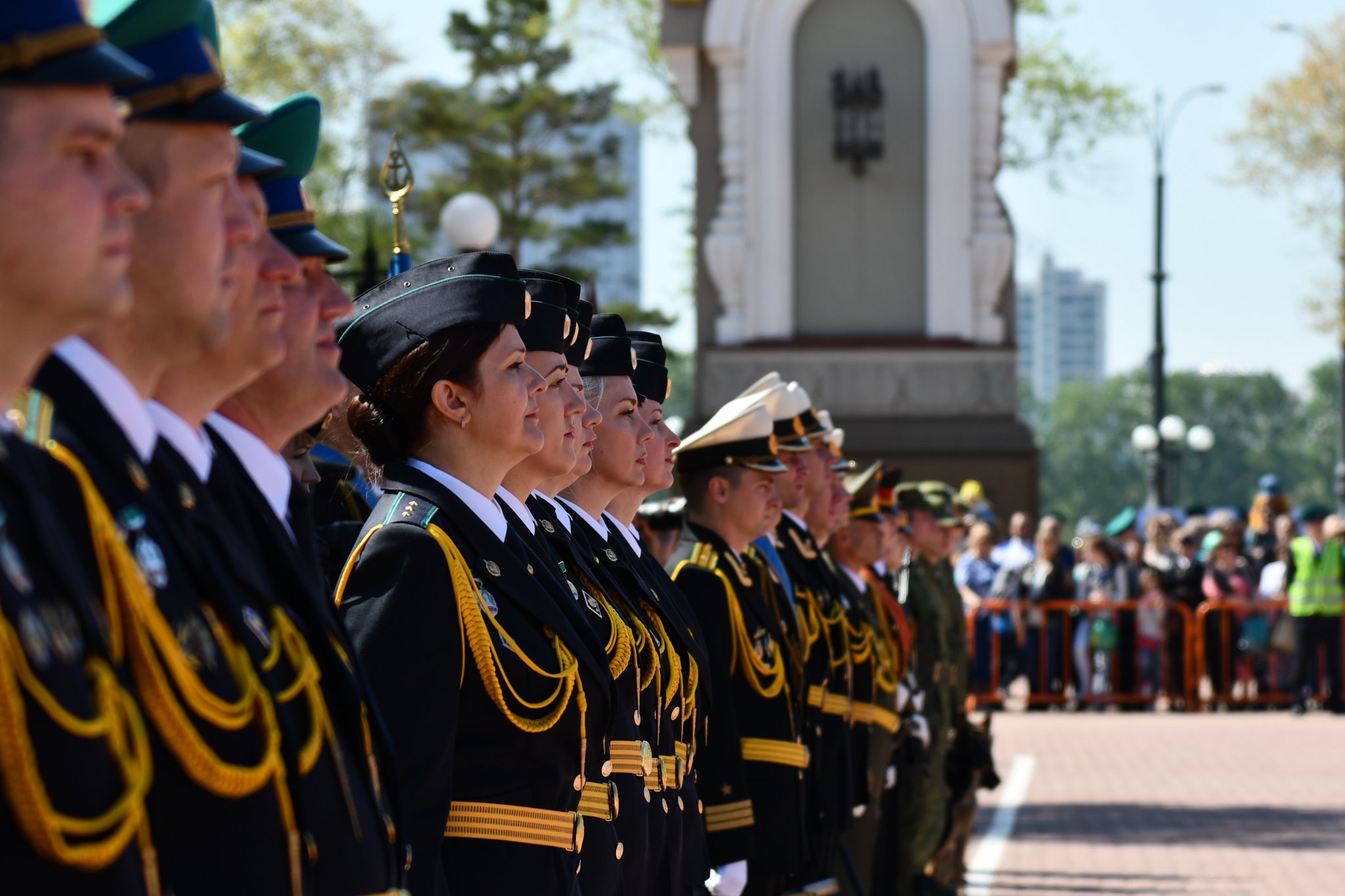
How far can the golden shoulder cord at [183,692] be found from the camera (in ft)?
7.21

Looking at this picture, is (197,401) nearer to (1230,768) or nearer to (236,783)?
(236,783)

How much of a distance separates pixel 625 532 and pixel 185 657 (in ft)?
10.1

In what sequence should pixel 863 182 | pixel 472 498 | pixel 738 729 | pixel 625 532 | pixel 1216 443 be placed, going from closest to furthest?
pixel 472 498 < pixel 625 532 < pixel 738 729 < pixel 863 182 < pixel 1216 443

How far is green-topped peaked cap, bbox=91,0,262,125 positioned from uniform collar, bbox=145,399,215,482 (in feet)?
1.13

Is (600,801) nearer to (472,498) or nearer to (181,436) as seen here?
(472,498)

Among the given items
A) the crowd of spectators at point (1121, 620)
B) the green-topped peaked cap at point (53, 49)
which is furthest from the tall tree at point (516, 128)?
the green-topped peaked cap at point (53, 49)

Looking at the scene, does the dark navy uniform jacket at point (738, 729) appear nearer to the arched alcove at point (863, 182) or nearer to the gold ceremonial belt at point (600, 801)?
the gold ceremonial belt at point (600, 801)

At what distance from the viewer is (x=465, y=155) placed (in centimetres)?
3681

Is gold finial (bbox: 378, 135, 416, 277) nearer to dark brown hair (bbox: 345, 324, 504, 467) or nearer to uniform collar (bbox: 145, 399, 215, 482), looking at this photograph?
dark brown hair (bbox: 345, 324, 504, 467)

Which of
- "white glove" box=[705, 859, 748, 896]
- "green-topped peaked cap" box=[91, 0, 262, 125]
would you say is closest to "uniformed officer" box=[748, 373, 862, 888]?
"white glove" box=[705, 859, 748, 896]

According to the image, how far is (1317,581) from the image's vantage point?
18891mm

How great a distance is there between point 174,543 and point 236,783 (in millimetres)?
278

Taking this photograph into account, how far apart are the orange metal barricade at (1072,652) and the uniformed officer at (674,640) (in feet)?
44.9

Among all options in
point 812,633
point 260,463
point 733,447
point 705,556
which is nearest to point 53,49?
point 260,463
